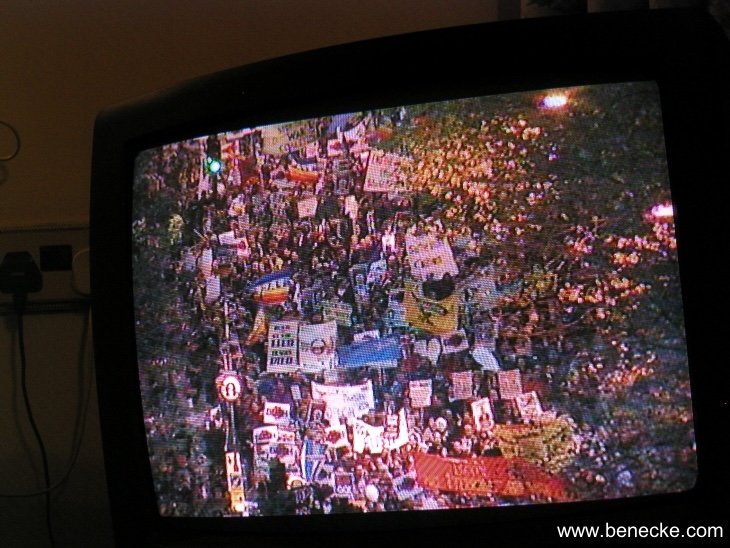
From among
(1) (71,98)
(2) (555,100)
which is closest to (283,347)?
(2) (555,100)

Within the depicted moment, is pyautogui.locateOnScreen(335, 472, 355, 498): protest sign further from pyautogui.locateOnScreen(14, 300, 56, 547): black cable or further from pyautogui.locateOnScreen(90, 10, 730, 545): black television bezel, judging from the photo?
pyautogui.locateOnScreen(14, 300, 56, 547): black cable

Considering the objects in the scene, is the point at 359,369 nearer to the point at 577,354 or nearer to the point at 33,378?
the point at 577,354

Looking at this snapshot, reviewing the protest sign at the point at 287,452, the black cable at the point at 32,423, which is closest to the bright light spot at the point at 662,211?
the protest sign at the point at 287,452

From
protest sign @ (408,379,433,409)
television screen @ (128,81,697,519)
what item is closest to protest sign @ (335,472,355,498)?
A: television screen @ (128,81,697,519)

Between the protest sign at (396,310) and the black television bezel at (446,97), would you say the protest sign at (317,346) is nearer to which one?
the protest sign at (396,310)

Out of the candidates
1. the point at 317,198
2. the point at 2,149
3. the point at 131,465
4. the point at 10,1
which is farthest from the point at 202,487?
the point at 10,1
